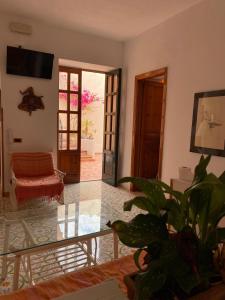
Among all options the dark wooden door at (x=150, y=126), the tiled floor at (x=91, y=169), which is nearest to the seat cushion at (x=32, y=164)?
the tiled floor at (x=91, y=169)

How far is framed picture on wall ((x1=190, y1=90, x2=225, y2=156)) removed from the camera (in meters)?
2.72

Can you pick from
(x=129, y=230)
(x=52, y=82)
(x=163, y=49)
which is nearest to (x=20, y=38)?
(x=52, y=82)

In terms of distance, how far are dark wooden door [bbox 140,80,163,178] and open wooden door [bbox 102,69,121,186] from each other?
1.63ft

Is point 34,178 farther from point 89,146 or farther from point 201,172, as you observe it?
point 89,146

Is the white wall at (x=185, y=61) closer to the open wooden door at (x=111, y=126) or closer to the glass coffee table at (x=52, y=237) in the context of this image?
the open wooden door at (x=111, y=126)

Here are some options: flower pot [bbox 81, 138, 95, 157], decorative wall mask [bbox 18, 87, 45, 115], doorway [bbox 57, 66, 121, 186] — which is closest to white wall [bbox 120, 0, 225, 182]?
doorway [bbox 57, 66, 121, 186]

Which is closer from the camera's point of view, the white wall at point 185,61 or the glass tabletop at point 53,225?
the glass tabletop at point 53,225

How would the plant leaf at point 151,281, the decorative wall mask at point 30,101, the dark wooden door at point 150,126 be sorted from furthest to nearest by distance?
the dark wooden door at point 150,126 → the decorative wall mask at point 30,101 → the plant leaf at point 151,281

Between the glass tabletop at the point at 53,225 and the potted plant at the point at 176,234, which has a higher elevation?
the potted plant at the point at 176,234

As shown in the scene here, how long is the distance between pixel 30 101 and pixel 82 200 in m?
1.76

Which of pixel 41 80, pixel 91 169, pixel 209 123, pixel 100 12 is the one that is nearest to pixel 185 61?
pixel 209 123

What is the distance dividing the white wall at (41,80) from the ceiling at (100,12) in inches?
7.5

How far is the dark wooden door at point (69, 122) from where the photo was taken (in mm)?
4500

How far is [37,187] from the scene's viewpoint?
10.1 feet
